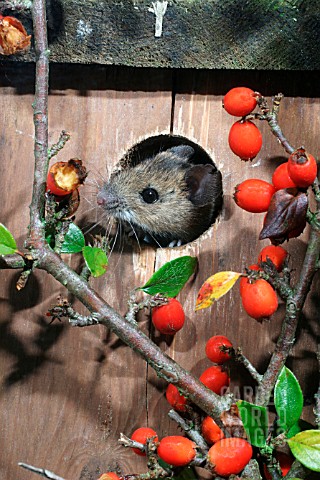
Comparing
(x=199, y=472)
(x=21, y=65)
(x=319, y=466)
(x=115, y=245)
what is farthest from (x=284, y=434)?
(x=21, y=65)

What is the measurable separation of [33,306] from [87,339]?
5.3 inches

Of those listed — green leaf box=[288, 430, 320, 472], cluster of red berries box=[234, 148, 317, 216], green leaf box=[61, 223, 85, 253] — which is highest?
cluster of red berries box=[234, 148, 317, 216]

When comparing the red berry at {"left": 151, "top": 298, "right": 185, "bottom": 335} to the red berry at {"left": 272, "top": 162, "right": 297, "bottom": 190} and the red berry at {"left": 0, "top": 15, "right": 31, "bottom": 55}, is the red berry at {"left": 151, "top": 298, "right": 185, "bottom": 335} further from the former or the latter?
the red berry at {"left": 0, "top": 15, "right": 31, "bottom": 55}

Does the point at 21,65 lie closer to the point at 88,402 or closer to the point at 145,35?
the point at 145,35

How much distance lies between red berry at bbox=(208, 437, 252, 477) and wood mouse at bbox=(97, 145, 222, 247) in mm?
646

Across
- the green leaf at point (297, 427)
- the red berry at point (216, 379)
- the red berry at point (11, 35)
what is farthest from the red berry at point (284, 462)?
the red berry at point (11, 35)

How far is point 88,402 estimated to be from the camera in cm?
154

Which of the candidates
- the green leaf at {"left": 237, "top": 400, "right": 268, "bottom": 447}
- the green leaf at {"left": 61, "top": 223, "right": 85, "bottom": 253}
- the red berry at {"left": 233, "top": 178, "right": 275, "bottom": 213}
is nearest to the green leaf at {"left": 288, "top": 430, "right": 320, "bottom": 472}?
the green leaf at {"left": 237, "top": 400, "right": 268, "bottom": 447}

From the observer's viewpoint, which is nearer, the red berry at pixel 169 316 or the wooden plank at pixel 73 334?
the red berry at pixel 169 316

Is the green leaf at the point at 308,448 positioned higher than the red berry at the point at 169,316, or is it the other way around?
the red berry at the point at 169,316

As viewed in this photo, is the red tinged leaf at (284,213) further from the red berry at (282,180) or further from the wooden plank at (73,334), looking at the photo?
the wooden plank at (73,334)

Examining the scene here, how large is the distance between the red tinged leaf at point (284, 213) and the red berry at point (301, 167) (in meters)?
0.03

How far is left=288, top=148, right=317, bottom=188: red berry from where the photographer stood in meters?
1.12

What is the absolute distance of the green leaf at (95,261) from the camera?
1322mm
